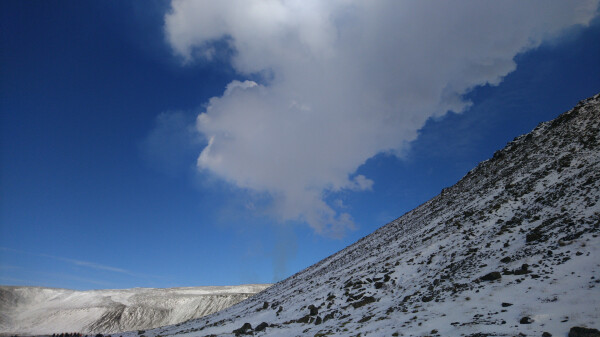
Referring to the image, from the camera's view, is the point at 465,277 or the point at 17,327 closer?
the point at 465,277

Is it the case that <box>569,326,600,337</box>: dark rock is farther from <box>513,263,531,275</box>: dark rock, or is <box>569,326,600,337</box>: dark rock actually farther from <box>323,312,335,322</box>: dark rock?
<box>323,312,335,322</box>: dark rock

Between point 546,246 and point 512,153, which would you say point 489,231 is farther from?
point 512,153

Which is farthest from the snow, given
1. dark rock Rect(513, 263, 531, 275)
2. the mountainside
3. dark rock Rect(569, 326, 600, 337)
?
the mountainside

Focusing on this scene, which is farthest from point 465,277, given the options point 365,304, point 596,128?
point 596,128

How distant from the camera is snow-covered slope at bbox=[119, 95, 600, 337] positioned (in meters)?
11.1

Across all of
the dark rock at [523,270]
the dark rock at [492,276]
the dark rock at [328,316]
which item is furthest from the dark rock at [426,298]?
the dark rock at [328,316]

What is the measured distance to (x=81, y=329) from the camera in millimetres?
110438

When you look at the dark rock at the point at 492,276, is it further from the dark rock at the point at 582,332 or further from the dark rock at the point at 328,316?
the dark rock at the point at 328,316

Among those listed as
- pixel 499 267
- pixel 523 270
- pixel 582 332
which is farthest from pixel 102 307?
pixel 582 332

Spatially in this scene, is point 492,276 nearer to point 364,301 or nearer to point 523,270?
point 523,270

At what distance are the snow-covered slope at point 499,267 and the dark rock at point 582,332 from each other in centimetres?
34

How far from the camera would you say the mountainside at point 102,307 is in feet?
374

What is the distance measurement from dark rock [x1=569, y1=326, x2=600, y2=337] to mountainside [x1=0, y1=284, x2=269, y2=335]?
13147cm

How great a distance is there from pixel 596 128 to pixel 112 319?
144 meters
